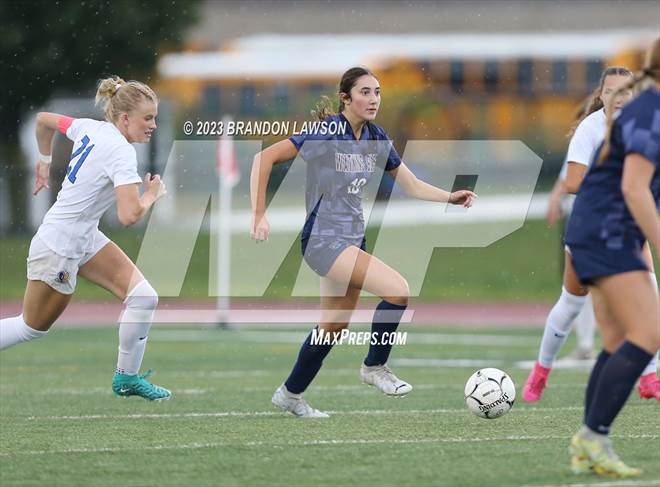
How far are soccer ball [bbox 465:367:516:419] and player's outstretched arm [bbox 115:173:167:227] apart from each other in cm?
236

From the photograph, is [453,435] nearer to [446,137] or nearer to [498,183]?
[498,183]

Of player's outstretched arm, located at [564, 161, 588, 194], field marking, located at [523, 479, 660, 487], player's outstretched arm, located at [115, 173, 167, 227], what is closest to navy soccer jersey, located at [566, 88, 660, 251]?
field marking, located at [523, 479, 660, 487]

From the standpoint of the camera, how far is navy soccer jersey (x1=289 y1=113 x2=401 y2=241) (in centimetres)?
874

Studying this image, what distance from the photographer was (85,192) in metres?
8.70

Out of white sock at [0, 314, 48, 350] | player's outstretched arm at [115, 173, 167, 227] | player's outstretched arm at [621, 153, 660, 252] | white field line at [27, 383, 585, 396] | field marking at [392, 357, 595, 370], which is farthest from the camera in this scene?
field marking at [392, 357, 595, 370]

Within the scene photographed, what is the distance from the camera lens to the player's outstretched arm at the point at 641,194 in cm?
614

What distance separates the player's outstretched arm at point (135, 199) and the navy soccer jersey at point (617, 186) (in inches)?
110

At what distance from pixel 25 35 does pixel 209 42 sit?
3248 centimetres

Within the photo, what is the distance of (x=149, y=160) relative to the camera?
105 feet

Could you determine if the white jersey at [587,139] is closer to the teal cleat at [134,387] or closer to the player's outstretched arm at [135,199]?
the player's outstretched arm at [135,199]

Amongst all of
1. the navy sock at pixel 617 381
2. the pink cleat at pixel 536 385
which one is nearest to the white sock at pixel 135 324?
the pink cleat at pixel 536 385

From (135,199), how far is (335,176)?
4.46 feet

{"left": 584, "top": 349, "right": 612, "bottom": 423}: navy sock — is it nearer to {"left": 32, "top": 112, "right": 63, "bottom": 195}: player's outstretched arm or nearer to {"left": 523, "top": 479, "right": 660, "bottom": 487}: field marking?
{"left": 523, "top": 479, "right": 660, "bottom": 487}: field marking

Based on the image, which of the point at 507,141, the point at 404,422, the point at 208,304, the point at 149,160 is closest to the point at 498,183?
the point at 507,141
